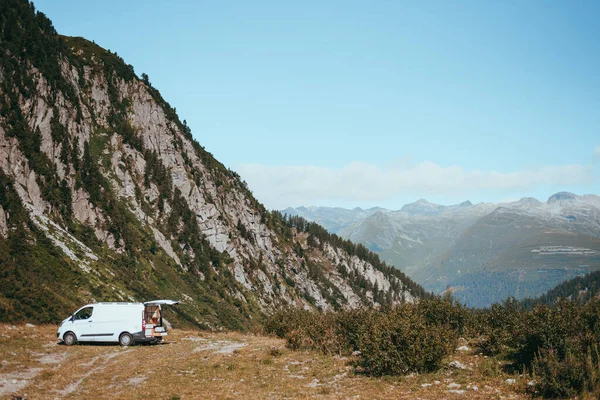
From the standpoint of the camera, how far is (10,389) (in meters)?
16.2

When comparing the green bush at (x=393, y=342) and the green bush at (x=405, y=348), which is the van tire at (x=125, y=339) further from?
the green bush at (x=405, y=348)

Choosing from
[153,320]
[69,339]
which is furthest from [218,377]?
[69,339]

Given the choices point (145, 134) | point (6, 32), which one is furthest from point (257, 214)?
point (6, 32)

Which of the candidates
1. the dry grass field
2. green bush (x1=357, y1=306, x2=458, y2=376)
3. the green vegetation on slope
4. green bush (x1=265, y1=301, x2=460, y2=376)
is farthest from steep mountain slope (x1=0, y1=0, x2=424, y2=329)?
green bush (x1=357, y1=306, x2=458, y2=376)

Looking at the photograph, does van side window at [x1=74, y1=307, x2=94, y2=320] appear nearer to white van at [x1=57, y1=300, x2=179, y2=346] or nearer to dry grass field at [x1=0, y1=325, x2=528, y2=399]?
white van at [x1=57, y1=300, x2=179, y2=346]

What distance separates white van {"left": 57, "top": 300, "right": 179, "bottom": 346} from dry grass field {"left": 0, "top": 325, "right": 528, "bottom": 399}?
2.27 m

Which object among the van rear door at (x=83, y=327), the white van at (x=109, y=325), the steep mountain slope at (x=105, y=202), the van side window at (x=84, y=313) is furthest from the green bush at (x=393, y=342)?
the van side window at (x=84, y=313)

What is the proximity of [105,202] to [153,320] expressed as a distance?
55175 mm

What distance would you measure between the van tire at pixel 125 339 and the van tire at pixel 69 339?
2.81 m

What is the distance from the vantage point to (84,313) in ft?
99.0

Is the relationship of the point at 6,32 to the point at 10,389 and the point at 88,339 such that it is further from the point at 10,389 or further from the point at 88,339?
the point at 10,389

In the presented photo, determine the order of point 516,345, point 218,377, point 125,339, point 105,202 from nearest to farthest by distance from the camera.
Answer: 1. point 516,345
2. point 218,377
3. point 125,339
4. point 105,202

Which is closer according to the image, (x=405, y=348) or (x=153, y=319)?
(x=405, y=348)

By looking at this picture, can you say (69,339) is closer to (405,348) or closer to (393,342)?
(393,342)
